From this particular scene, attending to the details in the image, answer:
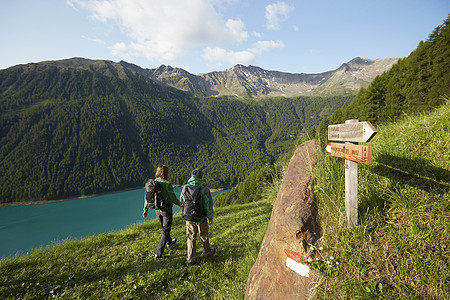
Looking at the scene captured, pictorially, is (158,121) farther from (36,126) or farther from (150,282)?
(150,282)

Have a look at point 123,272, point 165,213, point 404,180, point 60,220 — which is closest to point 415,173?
point 404,180

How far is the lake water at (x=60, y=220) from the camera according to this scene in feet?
161

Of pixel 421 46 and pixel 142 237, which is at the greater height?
pixel 421 46

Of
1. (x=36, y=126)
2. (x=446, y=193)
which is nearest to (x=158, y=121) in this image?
(x=36, y=126)

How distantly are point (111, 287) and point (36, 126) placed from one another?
18882 centimetres

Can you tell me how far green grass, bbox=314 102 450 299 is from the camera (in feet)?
6.84

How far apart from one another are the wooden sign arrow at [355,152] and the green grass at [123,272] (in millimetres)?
3192

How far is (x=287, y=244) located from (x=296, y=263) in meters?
0.28

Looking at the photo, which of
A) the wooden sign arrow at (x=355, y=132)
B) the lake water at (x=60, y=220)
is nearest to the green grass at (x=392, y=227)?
the wooden sign arrow at (x=355, y=132)

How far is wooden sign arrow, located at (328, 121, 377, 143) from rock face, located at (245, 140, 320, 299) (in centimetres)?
88

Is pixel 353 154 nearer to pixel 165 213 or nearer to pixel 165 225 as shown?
pixel 165 213

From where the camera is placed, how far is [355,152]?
104 inches

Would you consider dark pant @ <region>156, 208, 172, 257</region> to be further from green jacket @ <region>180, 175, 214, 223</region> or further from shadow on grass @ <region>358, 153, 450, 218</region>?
shadow on grass @ <region>358, 153, 450, 218</region>

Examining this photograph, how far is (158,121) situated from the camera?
185875mm
